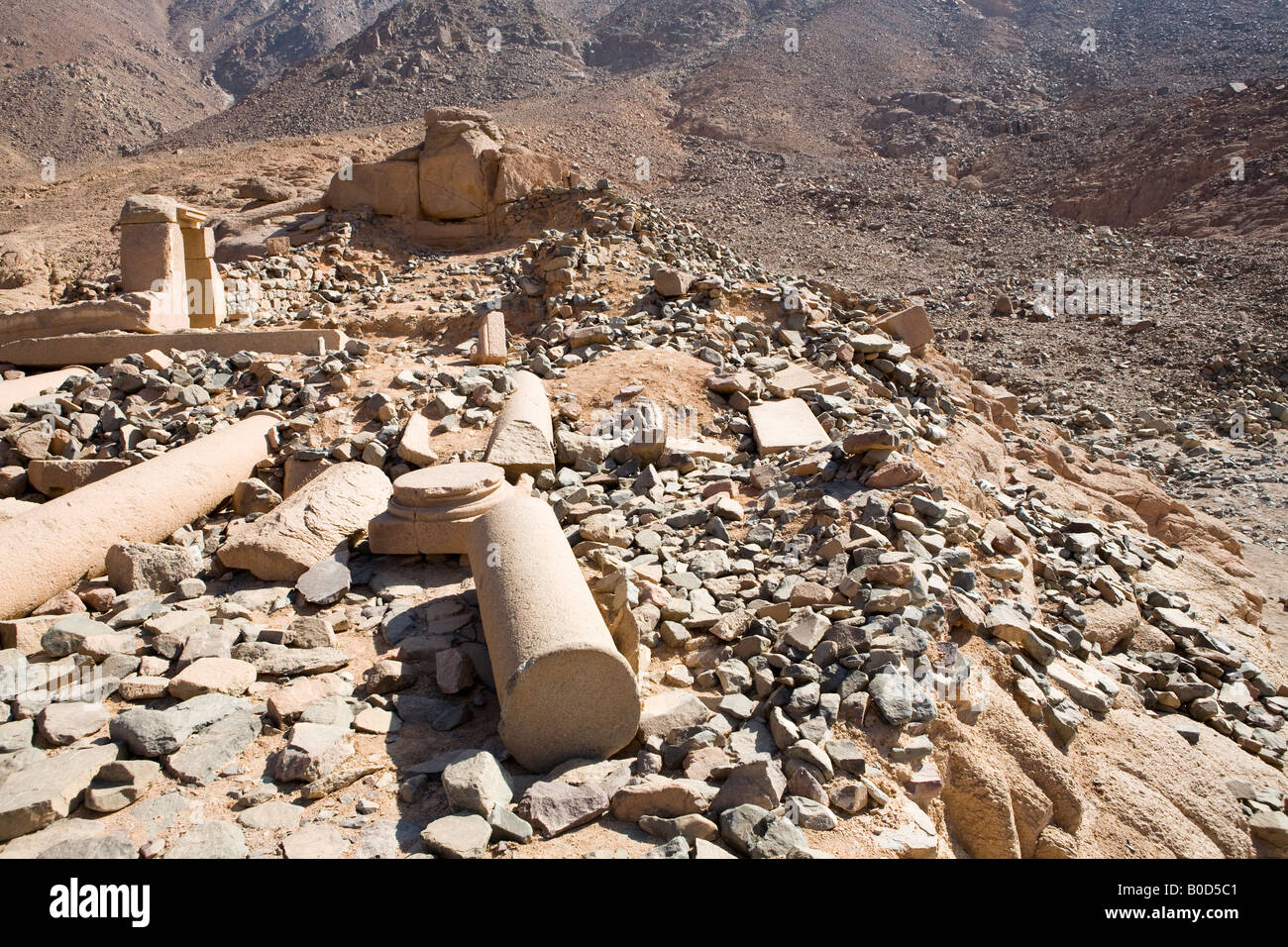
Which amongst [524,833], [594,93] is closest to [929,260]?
[524,833]

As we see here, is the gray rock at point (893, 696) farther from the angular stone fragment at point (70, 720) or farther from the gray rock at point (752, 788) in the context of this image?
the angular stone fragment at point (70, 720)

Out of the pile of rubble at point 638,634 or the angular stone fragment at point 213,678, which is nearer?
the pile of rubble at point 638,634

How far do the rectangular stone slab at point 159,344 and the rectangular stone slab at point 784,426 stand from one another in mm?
4900

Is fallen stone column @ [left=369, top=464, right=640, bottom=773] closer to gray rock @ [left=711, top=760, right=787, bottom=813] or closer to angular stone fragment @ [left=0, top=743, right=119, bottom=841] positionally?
gray rock @ [left=711, top=760, right=787, bottom=813]

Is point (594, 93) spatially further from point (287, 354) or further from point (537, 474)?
point (537, 474)

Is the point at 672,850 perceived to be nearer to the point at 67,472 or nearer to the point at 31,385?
the point at 67,472

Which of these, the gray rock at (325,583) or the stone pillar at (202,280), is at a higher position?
the stone pillar at (202,280)

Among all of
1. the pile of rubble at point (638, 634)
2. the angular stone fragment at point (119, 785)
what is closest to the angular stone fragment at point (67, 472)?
the pile of rubble at point (638, 634)

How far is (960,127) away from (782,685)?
107ft

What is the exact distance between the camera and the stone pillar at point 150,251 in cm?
1002

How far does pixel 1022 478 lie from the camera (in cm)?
793

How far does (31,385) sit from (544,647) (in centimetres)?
722

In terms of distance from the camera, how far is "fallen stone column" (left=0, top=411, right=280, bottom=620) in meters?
4.50
